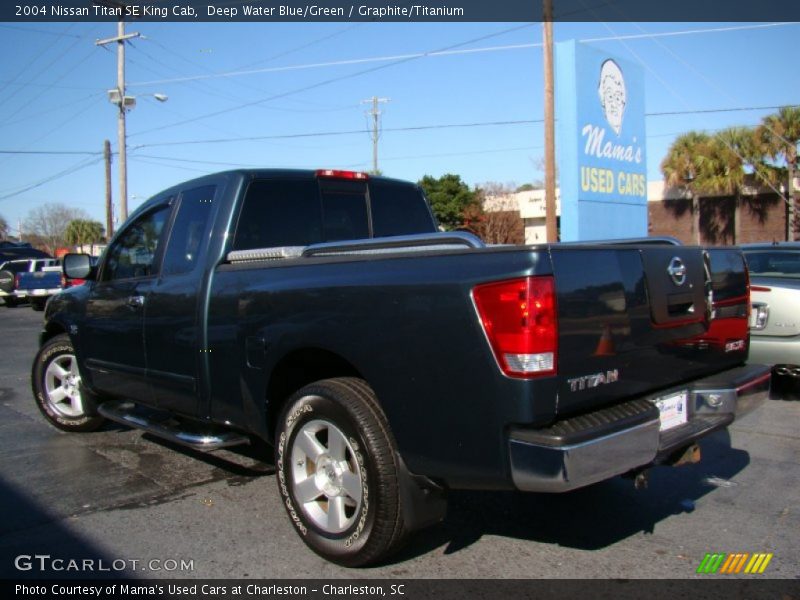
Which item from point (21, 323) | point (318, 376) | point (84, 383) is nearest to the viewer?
point (318, 376)

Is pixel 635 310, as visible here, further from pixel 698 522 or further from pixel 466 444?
pixel 698 522

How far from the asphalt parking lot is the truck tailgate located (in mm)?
907

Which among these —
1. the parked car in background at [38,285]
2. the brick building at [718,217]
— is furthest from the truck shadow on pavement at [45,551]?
the brick building at [718,217]

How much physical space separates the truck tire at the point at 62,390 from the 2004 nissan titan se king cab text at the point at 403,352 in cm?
127

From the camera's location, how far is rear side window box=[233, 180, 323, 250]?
4484 millimetres

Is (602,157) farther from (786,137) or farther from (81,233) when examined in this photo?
(81,233)

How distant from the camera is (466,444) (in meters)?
2.90

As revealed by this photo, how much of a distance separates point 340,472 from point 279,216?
1.91m

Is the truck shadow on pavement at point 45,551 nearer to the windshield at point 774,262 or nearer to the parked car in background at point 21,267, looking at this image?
the windshield at point 774,262

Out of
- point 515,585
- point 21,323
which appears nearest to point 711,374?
point 515,585

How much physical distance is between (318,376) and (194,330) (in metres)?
0.96

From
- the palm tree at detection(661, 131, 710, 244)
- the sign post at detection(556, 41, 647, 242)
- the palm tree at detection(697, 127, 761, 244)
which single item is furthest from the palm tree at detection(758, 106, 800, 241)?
the sign post at detection(556, 41, 647, 242)

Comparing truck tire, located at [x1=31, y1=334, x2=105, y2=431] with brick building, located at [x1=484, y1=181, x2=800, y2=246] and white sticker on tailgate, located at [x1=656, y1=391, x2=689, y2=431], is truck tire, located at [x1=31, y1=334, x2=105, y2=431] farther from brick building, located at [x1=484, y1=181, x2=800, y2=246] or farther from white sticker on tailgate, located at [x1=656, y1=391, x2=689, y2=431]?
brick building, located at [x1=484, y1=181, x2=800, y2=246]

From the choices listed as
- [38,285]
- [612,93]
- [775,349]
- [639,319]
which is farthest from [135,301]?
[38,285]
